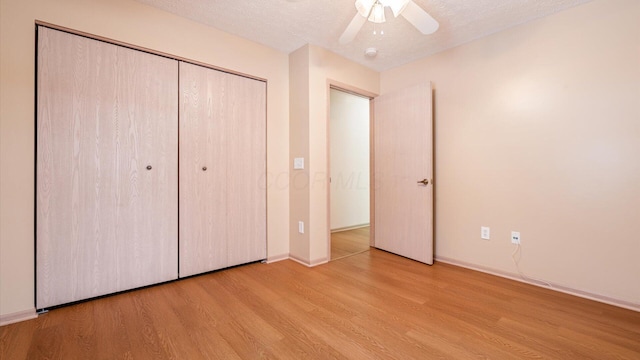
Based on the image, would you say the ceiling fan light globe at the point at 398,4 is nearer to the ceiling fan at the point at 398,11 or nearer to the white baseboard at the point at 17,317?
the ceiling fan at the point at 398,11

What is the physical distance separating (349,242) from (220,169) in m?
2.11

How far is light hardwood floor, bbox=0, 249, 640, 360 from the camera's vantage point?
4.68ft

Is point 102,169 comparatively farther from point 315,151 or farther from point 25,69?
point 315,151

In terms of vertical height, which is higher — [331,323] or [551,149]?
[551,149]

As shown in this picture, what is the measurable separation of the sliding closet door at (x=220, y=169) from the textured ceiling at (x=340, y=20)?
45 centimetres

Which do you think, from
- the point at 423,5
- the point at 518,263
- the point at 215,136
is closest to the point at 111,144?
the point at 215,136

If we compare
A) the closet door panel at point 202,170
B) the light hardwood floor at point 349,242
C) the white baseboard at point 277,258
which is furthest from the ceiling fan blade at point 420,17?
the white baseboard at point 277,258

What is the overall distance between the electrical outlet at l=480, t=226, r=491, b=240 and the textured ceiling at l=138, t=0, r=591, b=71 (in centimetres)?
188

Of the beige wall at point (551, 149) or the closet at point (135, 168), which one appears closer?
the closet at point (135, 168)

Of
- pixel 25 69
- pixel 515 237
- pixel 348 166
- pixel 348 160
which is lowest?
pixel 515 237

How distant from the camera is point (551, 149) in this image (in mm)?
2219

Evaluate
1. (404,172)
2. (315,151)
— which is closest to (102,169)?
(315,151)

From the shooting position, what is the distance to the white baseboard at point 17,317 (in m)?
1.65

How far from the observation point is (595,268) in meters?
2.03
